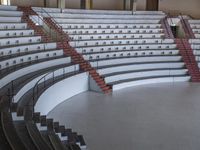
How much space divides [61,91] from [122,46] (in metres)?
7.54

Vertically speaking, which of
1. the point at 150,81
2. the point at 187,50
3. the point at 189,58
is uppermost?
the point at 187,50

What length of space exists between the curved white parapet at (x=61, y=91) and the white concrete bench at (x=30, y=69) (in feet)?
3.79

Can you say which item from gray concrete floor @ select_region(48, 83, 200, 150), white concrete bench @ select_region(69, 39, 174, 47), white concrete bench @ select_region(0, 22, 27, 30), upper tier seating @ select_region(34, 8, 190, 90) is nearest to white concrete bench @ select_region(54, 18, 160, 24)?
upper tier seating @ select_region(34, 8, 190, 90)

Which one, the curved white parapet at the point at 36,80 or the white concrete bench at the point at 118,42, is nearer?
the curved white parapet at the point at 36,80

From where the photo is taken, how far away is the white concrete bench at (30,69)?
38.2ft

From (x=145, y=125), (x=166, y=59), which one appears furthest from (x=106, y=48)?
(x=145, y=125)

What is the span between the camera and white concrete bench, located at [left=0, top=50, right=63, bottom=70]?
1316cm

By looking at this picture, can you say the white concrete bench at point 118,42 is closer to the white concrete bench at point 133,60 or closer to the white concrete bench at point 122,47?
the white concrete bench at point 122,47

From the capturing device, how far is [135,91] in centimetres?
1741

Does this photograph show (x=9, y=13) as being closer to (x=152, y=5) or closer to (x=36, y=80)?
(x=36, y=80)

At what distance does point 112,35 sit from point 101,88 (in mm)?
5644

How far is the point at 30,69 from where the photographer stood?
1416 cm

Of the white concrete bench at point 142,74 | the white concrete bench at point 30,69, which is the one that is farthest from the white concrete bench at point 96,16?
the white concrete bench at point 142,74

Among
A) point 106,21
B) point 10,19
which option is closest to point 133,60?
point 106,21
